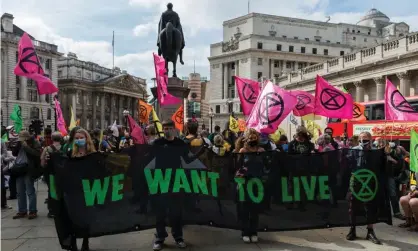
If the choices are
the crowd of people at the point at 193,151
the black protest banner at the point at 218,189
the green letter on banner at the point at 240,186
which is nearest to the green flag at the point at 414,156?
the crowd of people at the point at 193,151

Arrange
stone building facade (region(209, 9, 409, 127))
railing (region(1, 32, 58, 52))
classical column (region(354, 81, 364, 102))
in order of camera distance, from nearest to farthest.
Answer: classical column (region(354, 81, 364, 102)), railing (region(1, 32, 58, 52)), stone building facade (region(209, 9, 409, 127))

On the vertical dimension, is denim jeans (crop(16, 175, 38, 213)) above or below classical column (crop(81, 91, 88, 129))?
below

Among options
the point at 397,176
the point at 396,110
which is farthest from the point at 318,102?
the point at 397,176

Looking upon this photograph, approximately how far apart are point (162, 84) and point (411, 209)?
8580 mm

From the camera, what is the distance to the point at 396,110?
10.5 m

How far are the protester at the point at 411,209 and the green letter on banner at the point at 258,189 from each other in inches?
121

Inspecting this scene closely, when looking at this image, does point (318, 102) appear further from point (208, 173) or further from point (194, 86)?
point (194, 86)

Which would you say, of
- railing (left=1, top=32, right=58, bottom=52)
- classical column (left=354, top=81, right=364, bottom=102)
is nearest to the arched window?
railing (left=1, top=32, right=58, bottom=52)

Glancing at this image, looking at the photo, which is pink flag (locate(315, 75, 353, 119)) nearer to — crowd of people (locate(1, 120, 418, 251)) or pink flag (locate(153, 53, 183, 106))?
crowd of people (locate(1, 120, 418, 251))

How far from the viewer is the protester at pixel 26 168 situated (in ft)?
27.6

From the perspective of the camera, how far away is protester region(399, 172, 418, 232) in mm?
7621

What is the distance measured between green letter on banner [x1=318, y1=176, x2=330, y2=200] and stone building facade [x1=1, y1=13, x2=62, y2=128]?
64.0m

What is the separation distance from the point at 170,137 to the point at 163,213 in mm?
1192

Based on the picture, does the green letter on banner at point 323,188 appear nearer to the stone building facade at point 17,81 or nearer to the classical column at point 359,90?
the classical column at point 359,90
